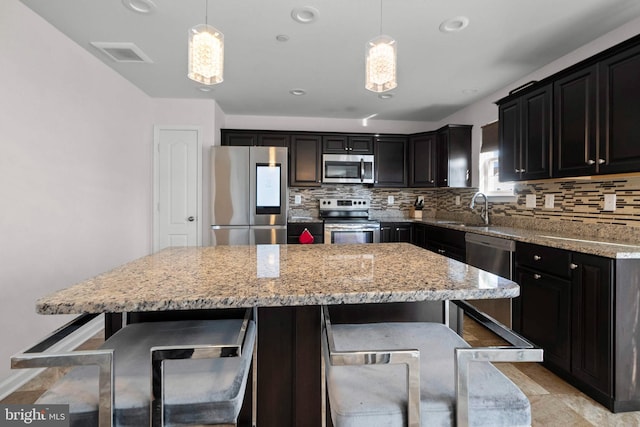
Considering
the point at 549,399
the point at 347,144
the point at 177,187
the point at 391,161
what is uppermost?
the point at 347,144

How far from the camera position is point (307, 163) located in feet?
14.7

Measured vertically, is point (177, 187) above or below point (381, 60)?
below

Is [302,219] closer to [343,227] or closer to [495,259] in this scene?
[343,227]

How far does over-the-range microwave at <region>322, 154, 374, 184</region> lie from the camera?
4.50 m

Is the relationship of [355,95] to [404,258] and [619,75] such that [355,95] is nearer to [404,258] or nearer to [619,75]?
[619,75]

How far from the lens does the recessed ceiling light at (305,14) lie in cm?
213

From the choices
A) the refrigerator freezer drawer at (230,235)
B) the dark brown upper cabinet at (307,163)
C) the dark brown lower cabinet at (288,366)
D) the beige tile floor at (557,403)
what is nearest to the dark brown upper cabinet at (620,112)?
the beige tile floor at (557,403)

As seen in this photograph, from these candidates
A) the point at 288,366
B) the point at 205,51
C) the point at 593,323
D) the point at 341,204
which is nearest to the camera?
the point at 288,366

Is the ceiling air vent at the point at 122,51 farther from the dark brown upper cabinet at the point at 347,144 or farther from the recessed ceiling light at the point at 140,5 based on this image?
the dark brown upper cabinet at the point at 347,144

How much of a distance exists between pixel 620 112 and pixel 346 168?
2.97 metres

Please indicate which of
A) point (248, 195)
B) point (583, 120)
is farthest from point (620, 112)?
point (248, 195)

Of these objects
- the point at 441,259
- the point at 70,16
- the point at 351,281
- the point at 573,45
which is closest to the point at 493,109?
the point at 573,45

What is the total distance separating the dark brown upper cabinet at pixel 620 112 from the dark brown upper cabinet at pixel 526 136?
0.43 meters

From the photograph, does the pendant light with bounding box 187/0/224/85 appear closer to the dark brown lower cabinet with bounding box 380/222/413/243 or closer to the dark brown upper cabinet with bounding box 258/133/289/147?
the dark brown upper cabinet with bounding box 258/133/289/147
